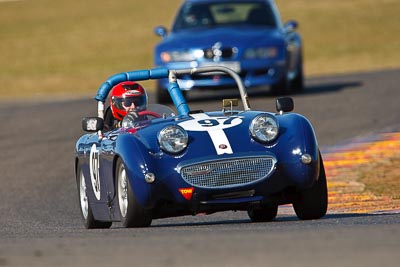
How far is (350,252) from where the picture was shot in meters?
6.64

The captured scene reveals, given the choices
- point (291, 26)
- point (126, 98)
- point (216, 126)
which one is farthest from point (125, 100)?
point (291, 26)

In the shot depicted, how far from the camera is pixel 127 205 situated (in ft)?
30.6

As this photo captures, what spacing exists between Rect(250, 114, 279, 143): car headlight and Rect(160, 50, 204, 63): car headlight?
11.4 m

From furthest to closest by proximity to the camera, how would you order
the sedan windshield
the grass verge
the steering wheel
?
the grass verge, the sedan windshield, the steering wheel

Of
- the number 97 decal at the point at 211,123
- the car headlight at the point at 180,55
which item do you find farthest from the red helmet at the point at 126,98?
the car headlight at the point at 180,55

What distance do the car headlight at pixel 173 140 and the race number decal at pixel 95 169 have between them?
109 centimetres

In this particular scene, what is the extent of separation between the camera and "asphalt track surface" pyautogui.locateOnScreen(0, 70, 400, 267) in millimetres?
6699

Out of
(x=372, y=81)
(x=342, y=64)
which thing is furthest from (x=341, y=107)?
(x=342, y=64)

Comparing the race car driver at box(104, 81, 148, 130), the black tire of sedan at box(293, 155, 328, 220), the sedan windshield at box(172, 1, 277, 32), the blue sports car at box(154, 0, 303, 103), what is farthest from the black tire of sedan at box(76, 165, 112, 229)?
the sedan windshield at box(172, 1, 277, 32)

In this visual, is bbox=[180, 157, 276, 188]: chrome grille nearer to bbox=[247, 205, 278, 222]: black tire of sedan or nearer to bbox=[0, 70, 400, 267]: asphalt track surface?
bbox=[0, 70, 400, 267]: asphalt track surface

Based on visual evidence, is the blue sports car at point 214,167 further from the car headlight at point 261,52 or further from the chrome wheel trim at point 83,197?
the car headlight at point 261,52

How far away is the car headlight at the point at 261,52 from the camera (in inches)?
822

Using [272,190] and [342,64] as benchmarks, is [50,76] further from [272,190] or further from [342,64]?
[272,190]

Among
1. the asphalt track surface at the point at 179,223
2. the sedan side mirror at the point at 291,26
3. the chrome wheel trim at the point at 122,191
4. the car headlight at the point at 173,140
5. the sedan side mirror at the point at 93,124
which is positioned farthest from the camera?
the sedan side mirror at the point at 291,26
